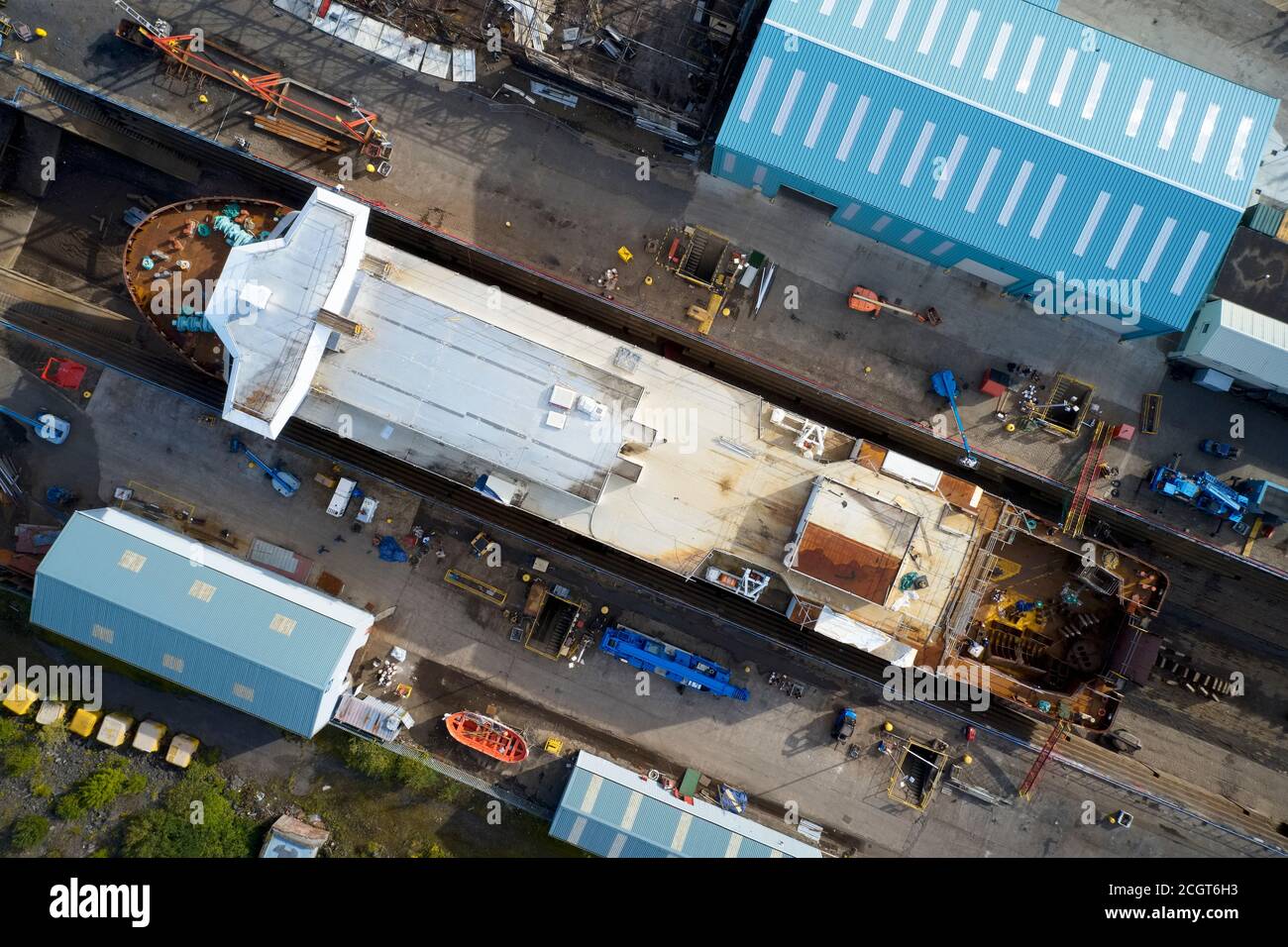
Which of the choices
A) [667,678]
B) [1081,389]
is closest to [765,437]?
[667,678]

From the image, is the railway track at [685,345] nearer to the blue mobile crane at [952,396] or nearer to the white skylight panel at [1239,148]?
the blue mobile crane at [952,396]

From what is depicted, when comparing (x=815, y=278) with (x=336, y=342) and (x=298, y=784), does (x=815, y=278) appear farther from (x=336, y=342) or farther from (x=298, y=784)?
(x=298, y=784)

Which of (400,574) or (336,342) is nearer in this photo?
(336,342)

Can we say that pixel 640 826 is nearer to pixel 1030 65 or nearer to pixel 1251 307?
pixel 1251 307

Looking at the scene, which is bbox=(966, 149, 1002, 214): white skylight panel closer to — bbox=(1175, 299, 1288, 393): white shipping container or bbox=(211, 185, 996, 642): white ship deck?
bbox=(211, 185, 996, 642): white ship deck

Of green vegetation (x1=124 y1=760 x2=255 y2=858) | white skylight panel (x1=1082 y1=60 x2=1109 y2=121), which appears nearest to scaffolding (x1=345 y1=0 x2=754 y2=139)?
white skylight panel (x1=1082 y1=60 x2=1109 y2=121)
